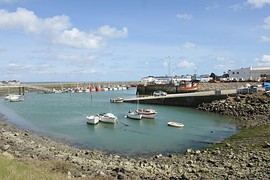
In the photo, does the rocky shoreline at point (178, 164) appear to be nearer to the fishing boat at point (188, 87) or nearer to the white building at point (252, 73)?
the fishing boat at point (188, 87)

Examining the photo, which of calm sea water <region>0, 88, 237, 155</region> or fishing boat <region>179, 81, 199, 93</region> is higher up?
fishing boat <region>179, 81, 199, 93</region>

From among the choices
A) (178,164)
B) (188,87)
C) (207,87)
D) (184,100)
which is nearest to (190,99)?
(184,100)

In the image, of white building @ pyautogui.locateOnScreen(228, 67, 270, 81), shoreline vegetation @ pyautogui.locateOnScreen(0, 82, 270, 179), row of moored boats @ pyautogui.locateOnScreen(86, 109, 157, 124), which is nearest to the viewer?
shoreline vegetation @ pyautogui.locateOnScreen(0, 82, 270, 179)

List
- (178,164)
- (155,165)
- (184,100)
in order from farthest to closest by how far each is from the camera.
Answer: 1. (184,100)
2. (178,164)
3. (155,165)

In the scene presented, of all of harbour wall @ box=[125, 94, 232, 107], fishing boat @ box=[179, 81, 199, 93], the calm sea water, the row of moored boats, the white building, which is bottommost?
the calm sea water

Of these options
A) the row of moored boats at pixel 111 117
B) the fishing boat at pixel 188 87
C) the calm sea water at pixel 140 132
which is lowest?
the calm sea water at pixel 140 132

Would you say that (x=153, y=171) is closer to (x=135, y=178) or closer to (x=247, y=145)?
(x=135, y=178)

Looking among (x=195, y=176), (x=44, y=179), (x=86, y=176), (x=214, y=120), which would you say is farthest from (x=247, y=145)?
(x=214, y=120)

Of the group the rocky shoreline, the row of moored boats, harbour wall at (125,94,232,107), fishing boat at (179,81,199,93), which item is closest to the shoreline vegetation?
the rocky shoreline

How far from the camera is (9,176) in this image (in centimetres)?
1005

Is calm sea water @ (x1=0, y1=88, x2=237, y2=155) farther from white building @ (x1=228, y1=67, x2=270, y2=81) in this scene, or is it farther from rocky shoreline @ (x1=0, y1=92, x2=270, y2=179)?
white building @ (x1=228, y1=67, x2=270, y2=81)

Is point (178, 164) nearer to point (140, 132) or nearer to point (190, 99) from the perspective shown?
point (140, 132)

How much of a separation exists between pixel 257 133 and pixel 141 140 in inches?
419

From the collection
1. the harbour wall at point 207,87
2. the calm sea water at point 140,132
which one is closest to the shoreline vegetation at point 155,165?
the calm sea water at point 140,132
